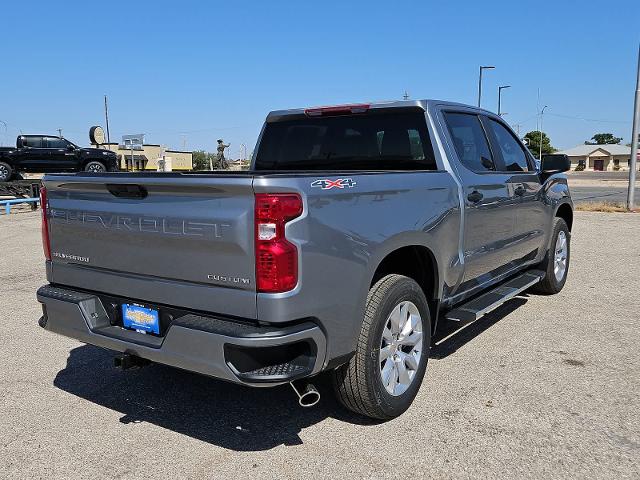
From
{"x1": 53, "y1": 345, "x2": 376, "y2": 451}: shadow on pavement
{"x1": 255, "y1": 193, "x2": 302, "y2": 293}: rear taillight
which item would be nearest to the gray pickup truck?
{"x1": 255, "y1": 193, "x2": 302, "y2": 293}: rear taillight

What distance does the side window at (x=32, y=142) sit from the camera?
21.2m

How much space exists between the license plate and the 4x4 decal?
115cm

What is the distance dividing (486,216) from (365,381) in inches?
78.0

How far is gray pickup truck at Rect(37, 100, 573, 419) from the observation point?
2.74 meters

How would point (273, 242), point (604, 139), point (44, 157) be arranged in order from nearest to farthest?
point (273, 242), point (44, 157), point (604, 139)

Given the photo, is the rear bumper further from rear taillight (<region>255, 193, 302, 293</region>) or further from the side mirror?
the side mirror

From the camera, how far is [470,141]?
4.75m

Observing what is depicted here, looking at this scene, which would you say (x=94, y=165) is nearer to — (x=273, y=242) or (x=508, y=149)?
(x=508, y=149)

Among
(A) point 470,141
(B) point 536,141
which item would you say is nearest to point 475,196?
(A) point 470,141

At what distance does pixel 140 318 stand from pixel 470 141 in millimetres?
3007

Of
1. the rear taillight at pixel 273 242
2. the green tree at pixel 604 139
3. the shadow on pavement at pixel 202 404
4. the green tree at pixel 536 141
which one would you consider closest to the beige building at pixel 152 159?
the shadow on pavement at pixel 202 404

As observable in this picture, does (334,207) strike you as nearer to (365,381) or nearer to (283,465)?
(365,381)

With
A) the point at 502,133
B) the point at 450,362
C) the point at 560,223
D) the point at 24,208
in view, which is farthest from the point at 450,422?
the point at 24,208

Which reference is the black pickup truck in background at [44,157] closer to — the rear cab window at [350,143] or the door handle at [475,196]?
the rear cab window at [350,143]
